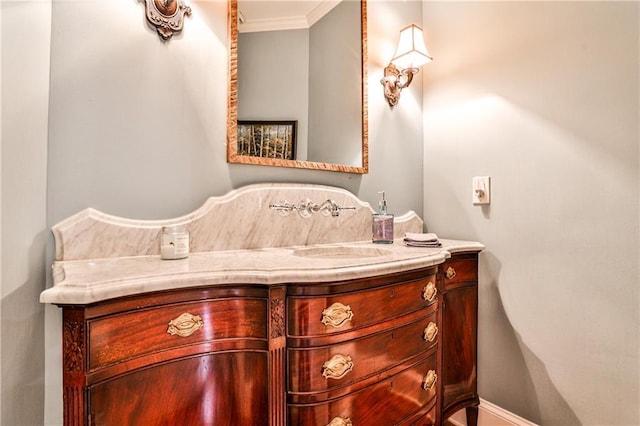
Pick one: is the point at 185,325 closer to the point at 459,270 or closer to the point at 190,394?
the point at 190,394

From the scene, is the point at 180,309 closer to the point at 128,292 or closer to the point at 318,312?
the point at 128,292

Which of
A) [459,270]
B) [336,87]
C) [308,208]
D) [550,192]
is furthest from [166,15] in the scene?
[550,192]

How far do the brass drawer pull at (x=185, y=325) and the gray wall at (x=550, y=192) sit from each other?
135 cm

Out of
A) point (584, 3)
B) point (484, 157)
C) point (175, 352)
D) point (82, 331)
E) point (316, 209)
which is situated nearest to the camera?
point (82, 331)

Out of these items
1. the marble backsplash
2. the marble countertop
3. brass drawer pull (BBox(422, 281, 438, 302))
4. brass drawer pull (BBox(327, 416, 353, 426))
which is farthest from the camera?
brass drawer pull (BBox(422, 281, 438, 302))

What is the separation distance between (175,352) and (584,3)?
1819mm

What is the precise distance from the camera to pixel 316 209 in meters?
1.40

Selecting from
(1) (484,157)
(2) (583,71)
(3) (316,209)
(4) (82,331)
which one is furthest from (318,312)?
(2) (583,71)

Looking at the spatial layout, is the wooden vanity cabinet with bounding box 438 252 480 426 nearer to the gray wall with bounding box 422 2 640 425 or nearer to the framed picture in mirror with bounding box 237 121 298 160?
the gray wall with bounding box 422 2 640 425

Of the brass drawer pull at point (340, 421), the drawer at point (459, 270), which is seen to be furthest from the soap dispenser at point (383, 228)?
the brass drawer pull at point (340, 421)

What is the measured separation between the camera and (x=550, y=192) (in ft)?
4.38

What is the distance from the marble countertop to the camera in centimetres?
63

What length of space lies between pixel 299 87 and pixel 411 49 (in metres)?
0.63

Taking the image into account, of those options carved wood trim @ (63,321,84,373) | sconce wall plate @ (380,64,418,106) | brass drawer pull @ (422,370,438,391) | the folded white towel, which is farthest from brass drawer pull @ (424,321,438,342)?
sconce wall plate @ (380,64,418,106)
